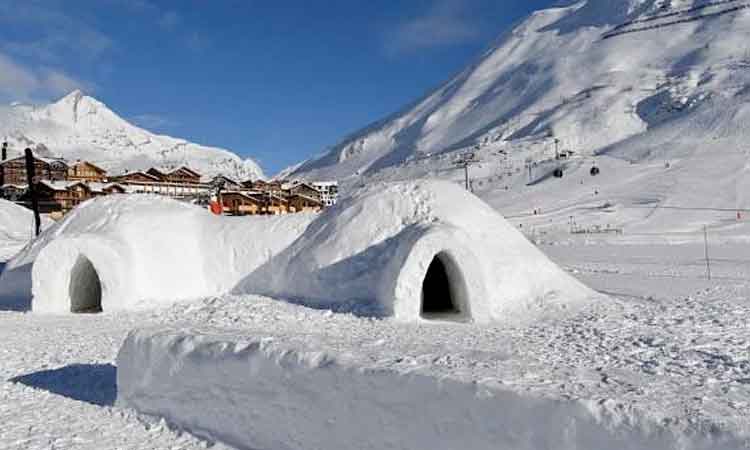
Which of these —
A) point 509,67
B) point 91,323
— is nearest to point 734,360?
point 91,323

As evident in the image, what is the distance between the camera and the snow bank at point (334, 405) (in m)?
4.02

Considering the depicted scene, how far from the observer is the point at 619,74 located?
13675 centimetres

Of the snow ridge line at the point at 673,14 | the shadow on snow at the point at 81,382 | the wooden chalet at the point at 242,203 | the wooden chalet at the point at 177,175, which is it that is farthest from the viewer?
the snow ridge line at the point at 673,14

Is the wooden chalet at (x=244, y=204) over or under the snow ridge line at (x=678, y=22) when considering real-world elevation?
under

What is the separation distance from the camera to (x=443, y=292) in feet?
Answer: 49.9

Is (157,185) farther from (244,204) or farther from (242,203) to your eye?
(244,204)

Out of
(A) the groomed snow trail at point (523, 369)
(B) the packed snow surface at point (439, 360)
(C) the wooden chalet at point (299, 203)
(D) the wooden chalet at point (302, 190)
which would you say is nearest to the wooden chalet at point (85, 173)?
(D) the wooden chalet at point (302, 190)

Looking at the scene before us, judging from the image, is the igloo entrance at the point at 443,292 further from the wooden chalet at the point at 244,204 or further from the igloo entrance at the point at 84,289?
the wooden chalet at the point at 244,204

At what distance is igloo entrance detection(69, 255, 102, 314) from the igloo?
45 millimetres

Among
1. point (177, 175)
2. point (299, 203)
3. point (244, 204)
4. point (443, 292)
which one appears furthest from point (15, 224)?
point (443, 292)

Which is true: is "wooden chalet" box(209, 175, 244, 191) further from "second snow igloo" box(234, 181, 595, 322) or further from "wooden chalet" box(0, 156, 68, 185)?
"second snow igloo" box(234, 181, 595, 322)

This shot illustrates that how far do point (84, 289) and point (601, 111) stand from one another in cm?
11225

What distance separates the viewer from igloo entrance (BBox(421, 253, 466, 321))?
12.5m

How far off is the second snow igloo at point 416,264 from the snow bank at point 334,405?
5.82 m
